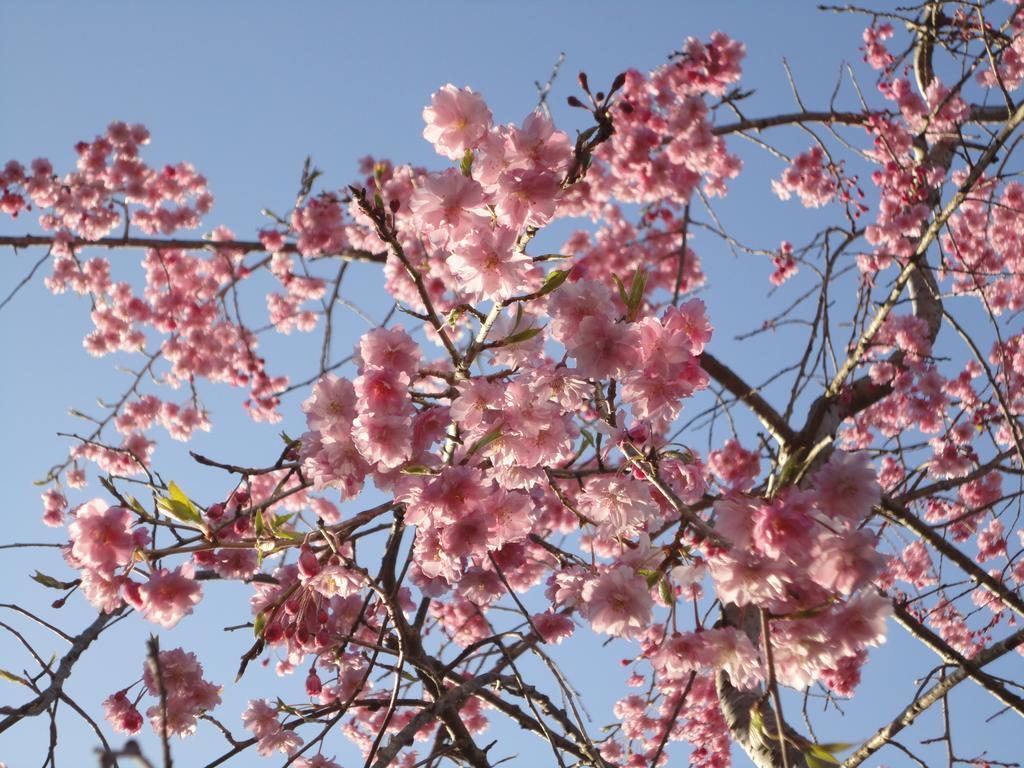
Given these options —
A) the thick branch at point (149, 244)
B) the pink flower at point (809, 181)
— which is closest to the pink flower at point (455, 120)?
the thick branch at point (149, 244)

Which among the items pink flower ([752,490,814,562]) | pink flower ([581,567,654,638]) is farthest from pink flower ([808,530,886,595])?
pink flower ([581,567,654,638])

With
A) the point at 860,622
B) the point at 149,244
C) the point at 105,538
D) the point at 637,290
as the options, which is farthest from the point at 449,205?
the point at 149,244

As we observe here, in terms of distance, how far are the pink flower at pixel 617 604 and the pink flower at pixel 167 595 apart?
0.97 metres

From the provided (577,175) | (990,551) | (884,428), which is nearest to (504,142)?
(577,175)

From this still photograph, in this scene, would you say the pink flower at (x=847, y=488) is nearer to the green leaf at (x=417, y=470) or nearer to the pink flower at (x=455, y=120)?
the green leaf at (x=417, y=470)

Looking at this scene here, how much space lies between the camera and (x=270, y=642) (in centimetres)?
202

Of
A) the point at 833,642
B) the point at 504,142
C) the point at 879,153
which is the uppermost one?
the point at 879,153

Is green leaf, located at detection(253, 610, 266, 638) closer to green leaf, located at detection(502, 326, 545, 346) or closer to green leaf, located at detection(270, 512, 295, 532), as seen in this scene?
green leaf, located at detection(270, 512, 295, 532)

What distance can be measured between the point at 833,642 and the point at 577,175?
1112mm

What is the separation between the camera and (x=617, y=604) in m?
1.76

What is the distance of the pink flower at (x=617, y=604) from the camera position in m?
1.71

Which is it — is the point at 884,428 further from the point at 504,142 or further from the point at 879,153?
the point at 504,142

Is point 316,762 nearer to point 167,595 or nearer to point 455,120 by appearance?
point 167,595

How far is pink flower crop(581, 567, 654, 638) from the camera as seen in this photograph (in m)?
1.71
